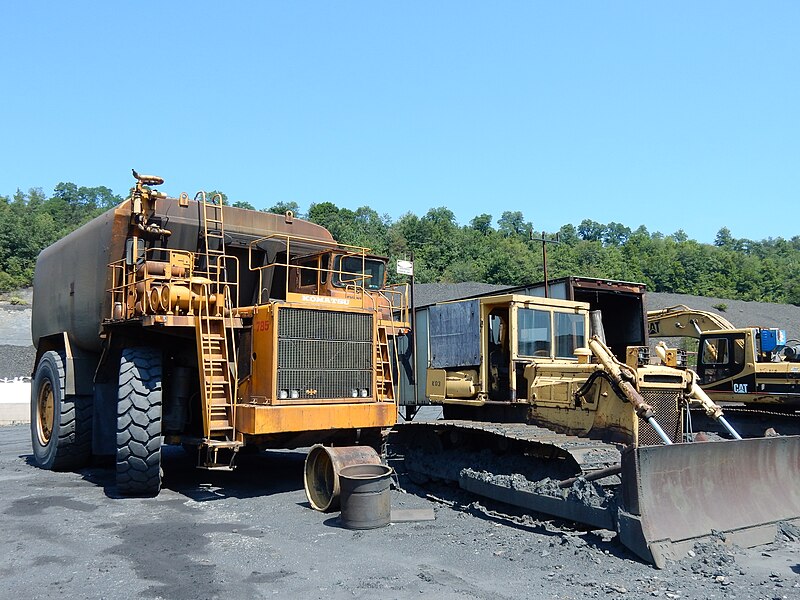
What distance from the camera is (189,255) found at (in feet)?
33.6

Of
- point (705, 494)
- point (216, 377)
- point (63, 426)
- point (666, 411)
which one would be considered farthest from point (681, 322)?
point (63, 426)

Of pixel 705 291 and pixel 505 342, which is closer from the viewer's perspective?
pixel 505 342

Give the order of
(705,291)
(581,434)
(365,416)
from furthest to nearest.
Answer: (705,291) < (365,416) < (581,434)

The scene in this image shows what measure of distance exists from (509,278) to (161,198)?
198 feet

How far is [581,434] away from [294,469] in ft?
17.5

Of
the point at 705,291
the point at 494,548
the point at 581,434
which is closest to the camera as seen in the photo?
the point at 494,548

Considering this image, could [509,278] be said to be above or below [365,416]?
above

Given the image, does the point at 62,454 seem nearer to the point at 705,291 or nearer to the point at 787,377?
the point at 787,377

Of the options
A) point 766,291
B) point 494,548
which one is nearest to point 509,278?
point 766,291

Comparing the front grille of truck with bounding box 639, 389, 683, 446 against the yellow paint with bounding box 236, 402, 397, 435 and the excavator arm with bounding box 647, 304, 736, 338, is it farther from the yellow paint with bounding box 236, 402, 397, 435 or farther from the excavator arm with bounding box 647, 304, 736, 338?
the excavator arm with bounding box 647, 304, 736, 338

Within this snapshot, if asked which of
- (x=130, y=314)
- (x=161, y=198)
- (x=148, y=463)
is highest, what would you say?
(x=161, y=198)

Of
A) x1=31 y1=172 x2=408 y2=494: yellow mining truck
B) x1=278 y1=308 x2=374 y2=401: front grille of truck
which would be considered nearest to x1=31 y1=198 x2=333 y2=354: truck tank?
x1=31 y1=172 x2=408 y2=494: yellow mining truck

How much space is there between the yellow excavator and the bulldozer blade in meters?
7.67

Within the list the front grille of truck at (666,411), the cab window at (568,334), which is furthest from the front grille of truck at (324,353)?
the front grille of truck at (666,411)
